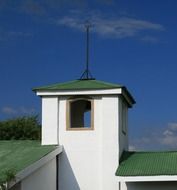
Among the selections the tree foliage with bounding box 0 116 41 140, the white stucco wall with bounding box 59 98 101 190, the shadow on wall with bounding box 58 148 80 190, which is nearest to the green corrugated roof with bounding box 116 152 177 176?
the white stucco wall with bounding box 59 98 101 190

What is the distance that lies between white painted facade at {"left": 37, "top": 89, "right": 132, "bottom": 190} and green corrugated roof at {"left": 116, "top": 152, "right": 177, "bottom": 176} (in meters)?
0.52

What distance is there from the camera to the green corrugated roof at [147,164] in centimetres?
1991

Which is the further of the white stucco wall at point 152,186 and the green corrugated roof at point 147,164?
the white stucco wall at point 152,186

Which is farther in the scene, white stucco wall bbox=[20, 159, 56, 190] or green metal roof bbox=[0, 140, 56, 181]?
white stucco wall bbox=[20, 159, 56, 190]

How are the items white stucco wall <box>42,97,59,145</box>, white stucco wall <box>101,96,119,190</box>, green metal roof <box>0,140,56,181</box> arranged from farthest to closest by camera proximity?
white stucco wall <box>42,97,59,145</box>, white stucco wall <box>101,96,119,190</box>, green metal roof <box>0,140,56,181</box>

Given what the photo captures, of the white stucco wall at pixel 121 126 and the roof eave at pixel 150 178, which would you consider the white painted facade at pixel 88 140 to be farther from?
the roof eave at pixel 150 178

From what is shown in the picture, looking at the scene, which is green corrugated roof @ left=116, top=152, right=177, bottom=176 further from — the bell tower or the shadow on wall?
the shadow on wall

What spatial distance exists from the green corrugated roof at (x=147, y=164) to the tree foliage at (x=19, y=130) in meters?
16.2

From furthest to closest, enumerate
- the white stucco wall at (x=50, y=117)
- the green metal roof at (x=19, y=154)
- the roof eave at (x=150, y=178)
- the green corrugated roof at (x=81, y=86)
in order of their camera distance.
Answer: the white stucco wall at (x=50, y=117) < the green corrugated roof at (x=81, y=86) < the roof eave at (x=150, y=178) < the green metal roof at (x=19, y=154)

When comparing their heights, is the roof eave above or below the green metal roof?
below

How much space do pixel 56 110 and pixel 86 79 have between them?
6.08ft

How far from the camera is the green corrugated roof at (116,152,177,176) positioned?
19.9 meters

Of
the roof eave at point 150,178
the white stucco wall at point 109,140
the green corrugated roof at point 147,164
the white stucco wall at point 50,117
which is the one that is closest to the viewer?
the roof eave at point 150,178

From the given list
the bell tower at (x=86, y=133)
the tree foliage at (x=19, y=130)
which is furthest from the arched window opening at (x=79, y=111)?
the tree foliage at (x=19, y=130)
